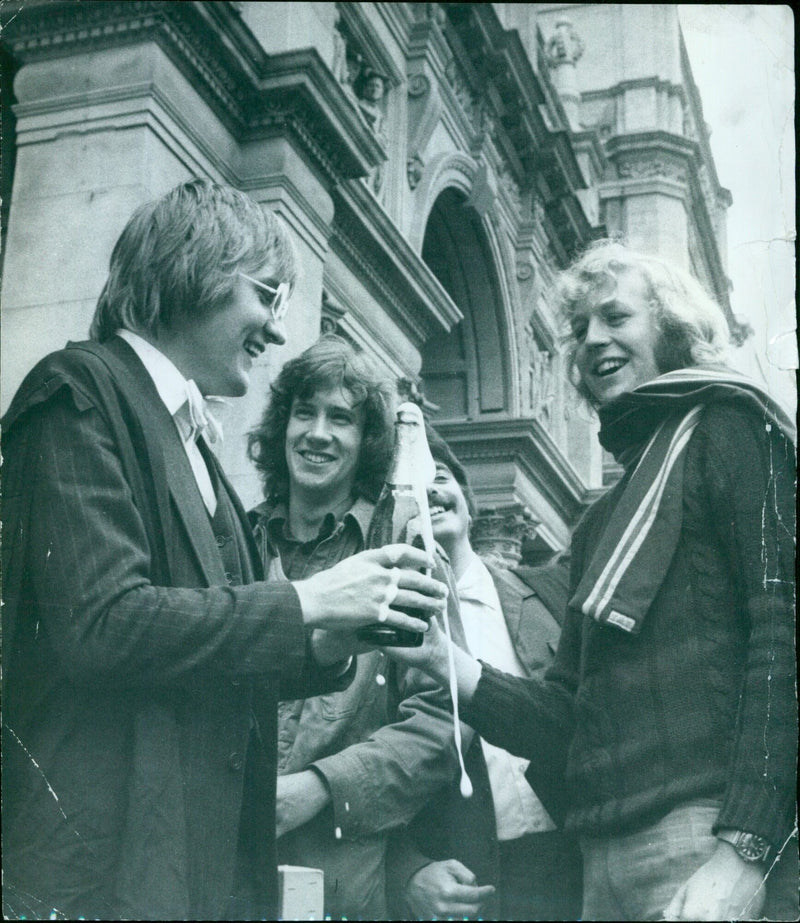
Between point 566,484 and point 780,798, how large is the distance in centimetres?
170

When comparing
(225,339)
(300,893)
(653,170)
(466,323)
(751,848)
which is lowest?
(300,893)

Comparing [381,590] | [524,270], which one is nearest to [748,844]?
[381,590]

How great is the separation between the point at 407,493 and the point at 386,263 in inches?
120

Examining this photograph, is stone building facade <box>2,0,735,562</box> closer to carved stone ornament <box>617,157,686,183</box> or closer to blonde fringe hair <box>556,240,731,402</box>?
carved stone ornament <box>617,157,686,183</box>

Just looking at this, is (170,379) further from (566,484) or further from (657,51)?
(657,51)

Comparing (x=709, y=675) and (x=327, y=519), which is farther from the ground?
(x=327, y=519)

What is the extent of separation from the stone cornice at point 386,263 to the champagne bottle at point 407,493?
8.46 feet

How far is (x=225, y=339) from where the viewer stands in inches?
87.7

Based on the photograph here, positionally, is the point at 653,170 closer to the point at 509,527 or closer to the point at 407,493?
the point at 509,527

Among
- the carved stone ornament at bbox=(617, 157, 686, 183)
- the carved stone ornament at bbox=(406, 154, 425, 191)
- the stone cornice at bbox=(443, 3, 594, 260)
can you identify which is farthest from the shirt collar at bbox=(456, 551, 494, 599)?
the carved stone ornament at bbox=(406, 154, 425, 191)

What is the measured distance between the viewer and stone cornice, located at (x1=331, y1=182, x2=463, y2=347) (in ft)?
16.6

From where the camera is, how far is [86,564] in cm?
183

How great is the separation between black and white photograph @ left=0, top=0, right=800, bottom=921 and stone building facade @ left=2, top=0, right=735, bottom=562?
4cm

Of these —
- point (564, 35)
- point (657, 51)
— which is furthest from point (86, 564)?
point (564, 35)
